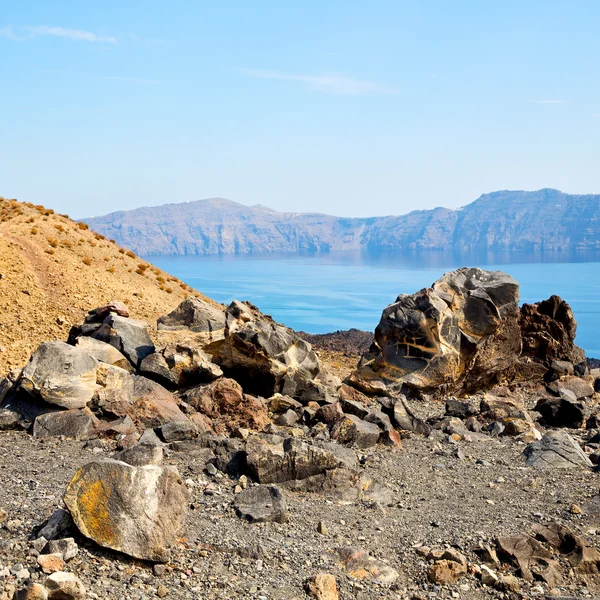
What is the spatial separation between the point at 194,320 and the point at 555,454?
1322 centimetres

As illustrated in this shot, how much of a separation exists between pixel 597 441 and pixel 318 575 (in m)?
13.1

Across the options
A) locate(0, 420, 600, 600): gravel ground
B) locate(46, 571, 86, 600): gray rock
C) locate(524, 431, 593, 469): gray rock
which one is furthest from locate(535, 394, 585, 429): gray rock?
locate(46, 571, 86, 600): gray rock

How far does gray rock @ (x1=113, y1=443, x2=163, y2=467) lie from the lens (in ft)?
Result: 41.4

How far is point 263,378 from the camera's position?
22.0 m

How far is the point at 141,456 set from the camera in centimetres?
1274

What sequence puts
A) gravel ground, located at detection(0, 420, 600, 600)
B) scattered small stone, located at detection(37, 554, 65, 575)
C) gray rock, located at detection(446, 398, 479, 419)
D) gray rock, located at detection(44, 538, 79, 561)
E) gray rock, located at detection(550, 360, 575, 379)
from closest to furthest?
1. scattered small stone, located at detection(37, 554, 65, 575)
2. gray rock, located at detection(44, 538, 79, 561)
3. gravel ground, located at detection(0, 420, 600, 600)
4. gray rock, located at detection(446, 398, 479, 419)
5. gray rock, located at detection(550, 360, 575, 379)

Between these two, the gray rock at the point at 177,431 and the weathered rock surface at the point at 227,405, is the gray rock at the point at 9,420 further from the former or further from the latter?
the weathered rock surface at the point at 227,405

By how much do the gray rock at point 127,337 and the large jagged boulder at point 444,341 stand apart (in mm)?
8017

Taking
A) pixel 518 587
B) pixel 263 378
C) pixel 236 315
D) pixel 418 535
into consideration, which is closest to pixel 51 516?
pixel 418 535

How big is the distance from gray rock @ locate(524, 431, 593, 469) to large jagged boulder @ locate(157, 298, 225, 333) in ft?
37.7

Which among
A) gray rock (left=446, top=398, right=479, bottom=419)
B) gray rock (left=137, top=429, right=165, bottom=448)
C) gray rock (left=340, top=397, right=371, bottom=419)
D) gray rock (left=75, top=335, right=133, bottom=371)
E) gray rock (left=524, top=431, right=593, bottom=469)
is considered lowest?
gray rock (left=446, top=398, right=479, bottom=419)

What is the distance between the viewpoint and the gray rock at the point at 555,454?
1720 cm

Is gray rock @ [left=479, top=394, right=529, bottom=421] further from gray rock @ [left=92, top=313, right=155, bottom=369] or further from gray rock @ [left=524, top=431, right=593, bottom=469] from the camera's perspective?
gray rock @ [left=92, top=313, right=155, bottom=369]

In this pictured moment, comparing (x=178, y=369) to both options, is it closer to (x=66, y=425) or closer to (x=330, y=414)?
(x=66, y=425)
